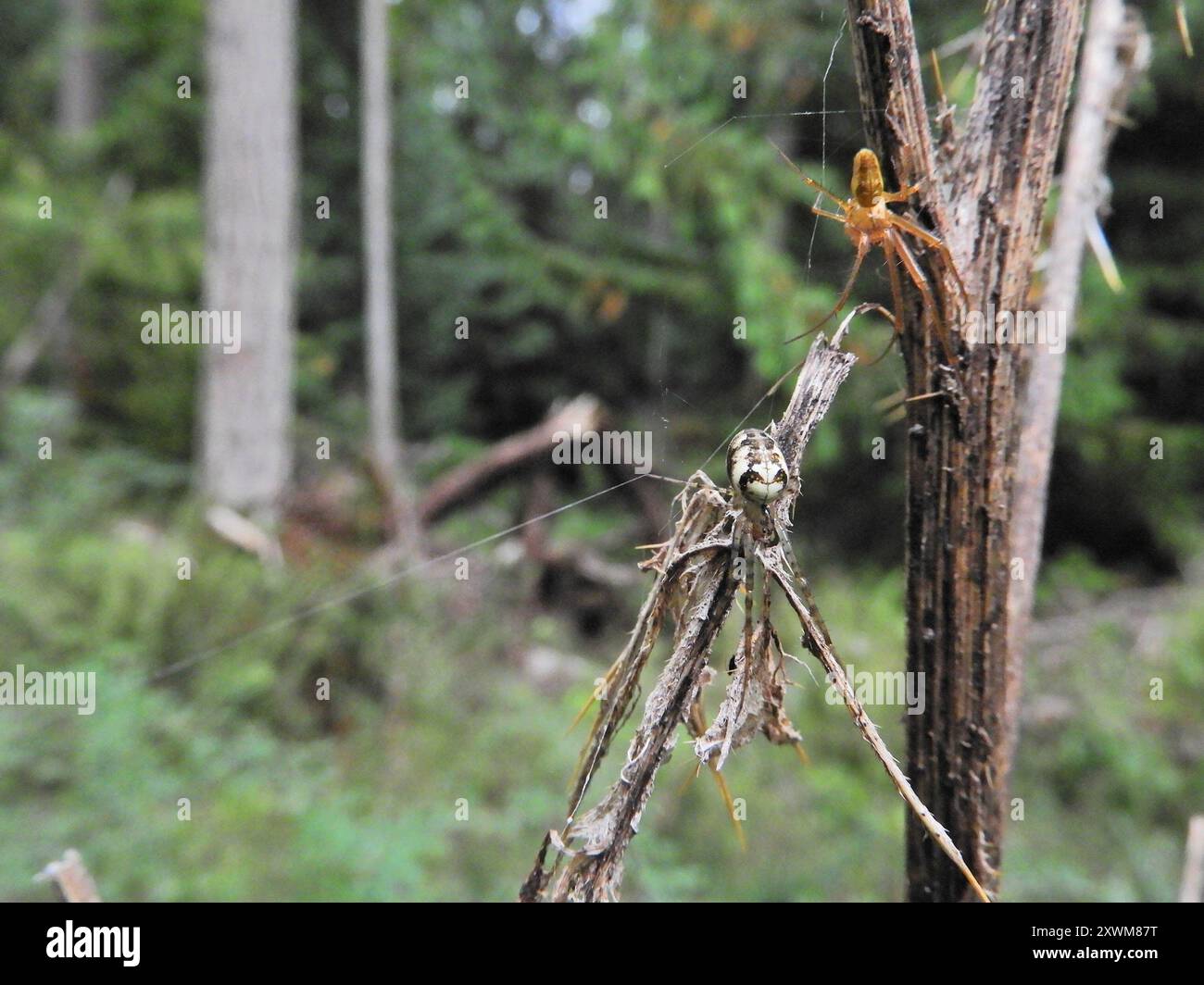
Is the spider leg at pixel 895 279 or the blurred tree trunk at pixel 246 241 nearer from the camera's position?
the spider leg at pixel 895 279

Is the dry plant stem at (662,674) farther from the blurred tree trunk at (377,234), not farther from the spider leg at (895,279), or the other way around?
the blurred tree trunk at (377,234)

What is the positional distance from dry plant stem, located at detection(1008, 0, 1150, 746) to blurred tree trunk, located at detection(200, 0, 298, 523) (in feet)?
22.3

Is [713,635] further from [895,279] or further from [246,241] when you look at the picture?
[246,241]

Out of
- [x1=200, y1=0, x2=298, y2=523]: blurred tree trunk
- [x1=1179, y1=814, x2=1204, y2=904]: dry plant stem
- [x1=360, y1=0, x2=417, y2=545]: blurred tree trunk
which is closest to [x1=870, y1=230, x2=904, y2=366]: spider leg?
[x1=1179, y1=814, x2=1204, y2=904]: dry plant stem

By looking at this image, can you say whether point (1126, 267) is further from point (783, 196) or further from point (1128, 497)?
point (783, 196)

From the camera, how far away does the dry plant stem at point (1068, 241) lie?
4.36 ft

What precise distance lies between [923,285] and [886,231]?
0.07 m

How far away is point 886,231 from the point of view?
0.94 meters

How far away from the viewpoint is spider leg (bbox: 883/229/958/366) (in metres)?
0.93

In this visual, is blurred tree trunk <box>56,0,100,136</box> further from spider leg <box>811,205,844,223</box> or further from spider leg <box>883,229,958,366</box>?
spider leg <box>883,229,958,366</box>

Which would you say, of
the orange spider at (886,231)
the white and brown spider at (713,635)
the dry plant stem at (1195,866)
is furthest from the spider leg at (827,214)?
the dry plant stem at (1195,866)

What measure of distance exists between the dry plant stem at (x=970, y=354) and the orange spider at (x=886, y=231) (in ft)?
0.04

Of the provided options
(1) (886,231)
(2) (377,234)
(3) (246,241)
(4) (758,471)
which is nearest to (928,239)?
(1) (886,231)
